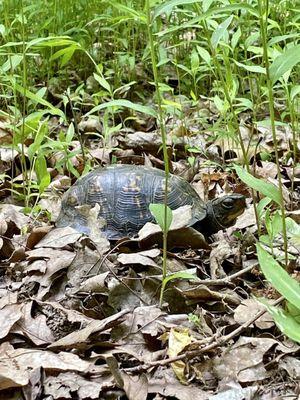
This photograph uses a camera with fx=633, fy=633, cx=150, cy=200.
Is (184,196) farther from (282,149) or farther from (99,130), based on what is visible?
(99,130)

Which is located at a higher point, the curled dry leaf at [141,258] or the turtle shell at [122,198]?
the curled dry leaf at [141,258]

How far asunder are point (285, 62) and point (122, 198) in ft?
4.81

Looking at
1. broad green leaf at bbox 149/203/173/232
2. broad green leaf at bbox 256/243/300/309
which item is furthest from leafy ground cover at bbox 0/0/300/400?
broad green leaf at bbox 149/203/173/232

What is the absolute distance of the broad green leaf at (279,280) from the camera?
156cm

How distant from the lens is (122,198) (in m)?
3.02

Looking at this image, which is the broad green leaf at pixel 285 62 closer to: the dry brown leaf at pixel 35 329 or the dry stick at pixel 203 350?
the dry stick at pixel 203 350

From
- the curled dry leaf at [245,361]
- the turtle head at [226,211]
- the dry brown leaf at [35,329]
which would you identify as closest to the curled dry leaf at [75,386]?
the dry brown leaf at [35,329]

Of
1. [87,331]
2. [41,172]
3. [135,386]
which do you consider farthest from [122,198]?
[135,386]

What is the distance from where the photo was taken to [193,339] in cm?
189

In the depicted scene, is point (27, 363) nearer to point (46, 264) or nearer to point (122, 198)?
point (46, 264)

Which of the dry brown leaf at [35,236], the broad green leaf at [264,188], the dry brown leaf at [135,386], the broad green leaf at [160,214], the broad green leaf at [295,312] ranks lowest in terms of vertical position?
the dry brown leaf at [35,236]

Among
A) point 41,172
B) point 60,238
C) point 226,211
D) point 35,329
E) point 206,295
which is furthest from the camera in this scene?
point 41,172

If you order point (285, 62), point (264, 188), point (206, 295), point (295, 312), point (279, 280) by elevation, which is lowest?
point (206, 295)

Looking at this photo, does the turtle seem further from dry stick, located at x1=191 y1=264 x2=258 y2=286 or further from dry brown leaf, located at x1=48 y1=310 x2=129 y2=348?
dry brown leaf, located at x1=48 y1=310 x2=129 y2=348
